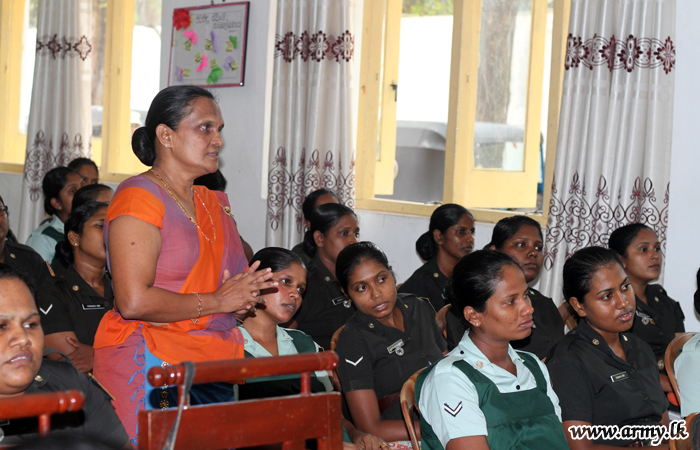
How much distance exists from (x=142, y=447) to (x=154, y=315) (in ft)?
1.46

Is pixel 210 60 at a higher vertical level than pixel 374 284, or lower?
higher

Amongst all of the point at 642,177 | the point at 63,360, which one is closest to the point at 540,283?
the point at 642,177

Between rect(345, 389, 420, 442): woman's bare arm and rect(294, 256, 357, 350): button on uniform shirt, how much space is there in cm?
86

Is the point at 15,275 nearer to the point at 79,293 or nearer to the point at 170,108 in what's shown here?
the point at 170,108

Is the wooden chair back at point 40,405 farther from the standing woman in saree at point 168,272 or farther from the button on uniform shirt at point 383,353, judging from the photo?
the button on uniform shirt at point 383,353

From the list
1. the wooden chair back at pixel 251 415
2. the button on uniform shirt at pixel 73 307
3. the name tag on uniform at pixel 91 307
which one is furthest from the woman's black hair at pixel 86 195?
the wooden chair back at pixel 251 415

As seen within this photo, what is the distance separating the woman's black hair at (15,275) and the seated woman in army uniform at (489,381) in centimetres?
96

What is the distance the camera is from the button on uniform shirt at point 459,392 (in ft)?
5.57

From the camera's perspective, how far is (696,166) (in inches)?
132

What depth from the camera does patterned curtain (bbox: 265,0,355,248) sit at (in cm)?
421

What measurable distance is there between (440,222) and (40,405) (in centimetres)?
277

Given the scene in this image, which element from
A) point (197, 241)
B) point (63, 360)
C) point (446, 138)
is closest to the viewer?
point (63, 360)

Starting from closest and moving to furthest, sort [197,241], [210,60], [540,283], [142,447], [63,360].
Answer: [142,447] → [63,360] → [197,241] → [540,283] → [210,60]

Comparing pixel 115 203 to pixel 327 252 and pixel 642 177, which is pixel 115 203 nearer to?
pixel 327 252
